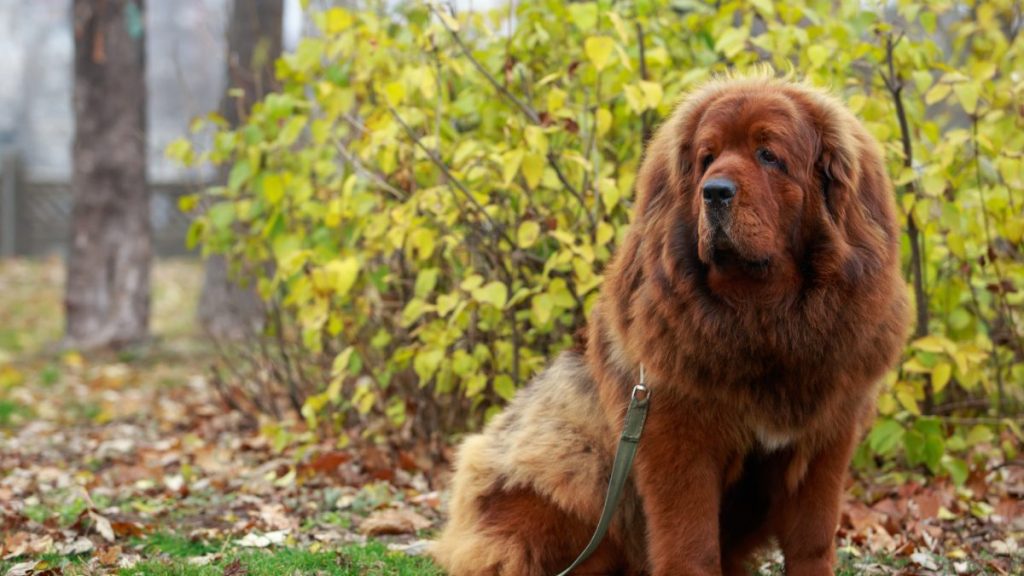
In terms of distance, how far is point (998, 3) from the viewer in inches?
228

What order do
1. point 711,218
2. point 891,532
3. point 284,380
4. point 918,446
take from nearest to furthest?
point 711,218
point 891,532
point 918,446
point 284,380

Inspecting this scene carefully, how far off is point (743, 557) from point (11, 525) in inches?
138

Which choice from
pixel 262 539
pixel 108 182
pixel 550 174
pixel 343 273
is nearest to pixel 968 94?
pixel 550 174

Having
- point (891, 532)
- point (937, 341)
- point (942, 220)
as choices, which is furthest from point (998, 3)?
point (891, 532)

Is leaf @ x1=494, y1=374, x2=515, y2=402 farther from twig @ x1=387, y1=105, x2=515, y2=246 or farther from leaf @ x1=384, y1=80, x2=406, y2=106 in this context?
leaf @ x1=384, y1=80, x2=406, y2=106

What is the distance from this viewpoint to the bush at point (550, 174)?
517cm

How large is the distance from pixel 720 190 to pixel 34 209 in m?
22.0

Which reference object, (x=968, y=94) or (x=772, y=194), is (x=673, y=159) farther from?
(x=968, y=94)

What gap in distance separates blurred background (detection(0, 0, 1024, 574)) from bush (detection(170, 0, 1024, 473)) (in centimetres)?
2

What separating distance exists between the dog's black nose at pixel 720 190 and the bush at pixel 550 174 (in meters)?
1.80

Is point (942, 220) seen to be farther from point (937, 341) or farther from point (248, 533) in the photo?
point (248, 533)

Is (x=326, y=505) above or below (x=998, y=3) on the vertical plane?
below

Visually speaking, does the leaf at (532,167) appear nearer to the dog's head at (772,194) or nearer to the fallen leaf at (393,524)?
the dog's head at (772,194)

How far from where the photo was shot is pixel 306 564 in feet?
14.3
